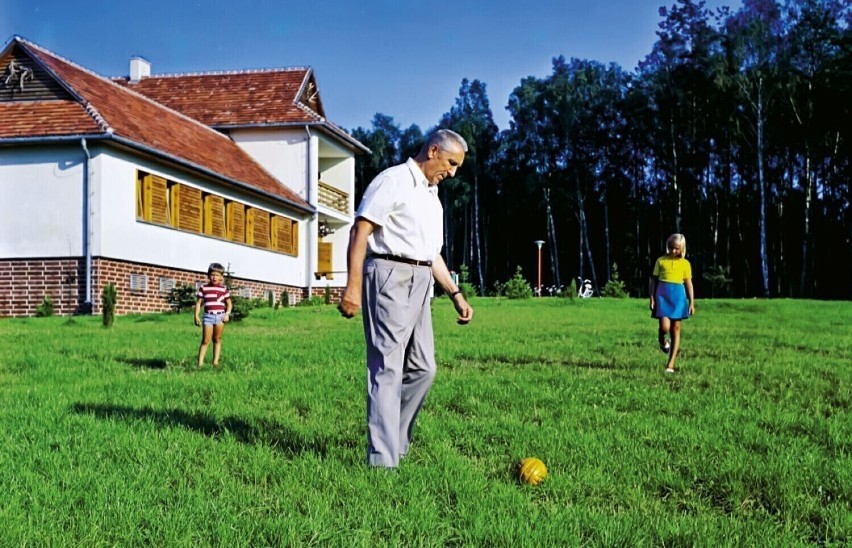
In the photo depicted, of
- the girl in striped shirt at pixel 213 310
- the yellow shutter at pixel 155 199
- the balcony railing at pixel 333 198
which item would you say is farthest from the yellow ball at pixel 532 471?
the balcony railing at pixel 333 198

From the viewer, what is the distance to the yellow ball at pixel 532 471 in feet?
16.8

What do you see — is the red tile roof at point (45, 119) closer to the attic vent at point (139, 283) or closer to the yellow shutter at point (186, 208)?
the yellow shutter at point (186, 208)

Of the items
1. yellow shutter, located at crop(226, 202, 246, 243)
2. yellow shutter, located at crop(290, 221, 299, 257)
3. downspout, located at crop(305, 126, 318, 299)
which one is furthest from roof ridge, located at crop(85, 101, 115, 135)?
downspout, located at crop(305, 126, 318, 299)

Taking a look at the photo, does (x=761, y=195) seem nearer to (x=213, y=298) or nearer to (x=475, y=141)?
(x=475, y=141)

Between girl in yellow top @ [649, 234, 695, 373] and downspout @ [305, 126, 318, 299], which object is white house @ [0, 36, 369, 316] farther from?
girl in yellow top @ [649, 234, 695, 373]

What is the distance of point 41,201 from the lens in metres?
24.2

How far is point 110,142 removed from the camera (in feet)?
78.2

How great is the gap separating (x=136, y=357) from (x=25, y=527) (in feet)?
28.1

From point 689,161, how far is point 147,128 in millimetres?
34507

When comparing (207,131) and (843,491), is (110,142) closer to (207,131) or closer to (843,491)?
(207,131)

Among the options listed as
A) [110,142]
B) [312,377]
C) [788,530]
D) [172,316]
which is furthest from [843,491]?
[110,142]

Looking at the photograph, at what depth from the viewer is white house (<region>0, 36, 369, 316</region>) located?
78.3 ft

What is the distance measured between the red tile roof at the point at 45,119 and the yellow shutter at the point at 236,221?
6.72 metres

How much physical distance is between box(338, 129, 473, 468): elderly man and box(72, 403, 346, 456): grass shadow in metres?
0.69
